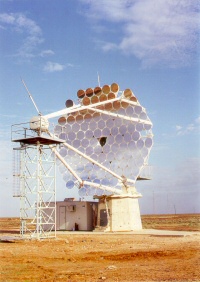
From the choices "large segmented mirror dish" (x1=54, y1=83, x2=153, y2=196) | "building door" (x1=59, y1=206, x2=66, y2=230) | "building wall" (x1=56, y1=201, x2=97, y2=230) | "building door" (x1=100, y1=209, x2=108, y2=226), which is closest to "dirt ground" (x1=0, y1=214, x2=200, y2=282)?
"large segmented mirror dish" (x1=54, y1=83, x2=153, y2=196)

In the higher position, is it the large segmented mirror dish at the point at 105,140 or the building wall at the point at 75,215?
the large segmented mirror dish at the point at 105,140

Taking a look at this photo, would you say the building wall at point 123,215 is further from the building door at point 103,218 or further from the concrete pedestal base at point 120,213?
the building door at point 103,218

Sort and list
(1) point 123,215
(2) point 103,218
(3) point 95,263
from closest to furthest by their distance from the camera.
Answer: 1. (3) point 95,263
2. (1) point 123,215
3. (2) point 103,218

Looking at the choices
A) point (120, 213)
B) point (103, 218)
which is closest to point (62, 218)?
point (103, 218)

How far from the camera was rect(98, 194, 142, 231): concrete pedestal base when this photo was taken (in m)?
36.1

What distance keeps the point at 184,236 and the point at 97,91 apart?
1512 centimetres

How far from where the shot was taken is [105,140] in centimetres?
3656

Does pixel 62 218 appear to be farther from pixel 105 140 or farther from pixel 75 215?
pixel 105 140

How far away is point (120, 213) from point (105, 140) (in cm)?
643

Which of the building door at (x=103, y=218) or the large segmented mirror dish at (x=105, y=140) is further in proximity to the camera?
the building door at (x=103, y=218)

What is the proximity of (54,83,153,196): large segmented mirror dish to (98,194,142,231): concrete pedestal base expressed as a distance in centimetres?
111

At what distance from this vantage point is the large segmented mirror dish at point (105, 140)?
3431cm

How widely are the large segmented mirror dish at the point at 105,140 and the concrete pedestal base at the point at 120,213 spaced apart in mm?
1110

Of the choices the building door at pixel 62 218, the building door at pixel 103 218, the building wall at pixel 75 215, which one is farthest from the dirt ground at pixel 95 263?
the building door at pixel 62 218
